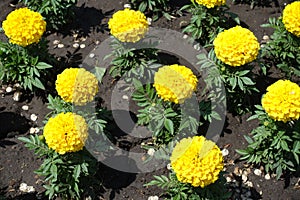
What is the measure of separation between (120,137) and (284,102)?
189 cm

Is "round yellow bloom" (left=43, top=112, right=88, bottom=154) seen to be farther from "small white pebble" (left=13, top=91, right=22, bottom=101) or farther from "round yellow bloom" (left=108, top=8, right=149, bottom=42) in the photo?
"small white pebble" (left=13, top=91, right=22, bottom=101)

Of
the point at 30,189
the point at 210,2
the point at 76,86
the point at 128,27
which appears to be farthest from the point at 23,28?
the point at 210,2

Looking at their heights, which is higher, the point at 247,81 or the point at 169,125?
the point at 247,81

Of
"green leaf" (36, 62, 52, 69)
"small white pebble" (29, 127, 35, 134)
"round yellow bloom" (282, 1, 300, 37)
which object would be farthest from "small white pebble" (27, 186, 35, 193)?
"round yellow bloom" (282, 1, 300, 37)

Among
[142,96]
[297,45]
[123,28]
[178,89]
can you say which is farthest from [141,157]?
[297,45]

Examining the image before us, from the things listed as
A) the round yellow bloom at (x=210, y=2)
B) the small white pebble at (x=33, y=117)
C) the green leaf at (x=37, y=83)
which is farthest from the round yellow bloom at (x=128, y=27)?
the small white pebble at (x=33, y=117)

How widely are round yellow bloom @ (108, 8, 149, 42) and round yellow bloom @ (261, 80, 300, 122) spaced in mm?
1526

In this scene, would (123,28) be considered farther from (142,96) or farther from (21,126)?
(21,126)

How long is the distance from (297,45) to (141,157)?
215 centimetres

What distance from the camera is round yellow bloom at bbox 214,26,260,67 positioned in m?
5.06

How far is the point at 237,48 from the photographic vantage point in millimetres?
5066

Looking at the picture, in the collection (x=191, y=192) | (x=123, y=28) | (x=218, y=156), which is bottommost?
(x=191, y=192)

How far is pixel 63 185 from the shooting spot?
5.03m

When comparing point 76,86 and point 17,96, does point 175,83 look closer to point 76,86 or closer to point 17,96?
point 76,86
